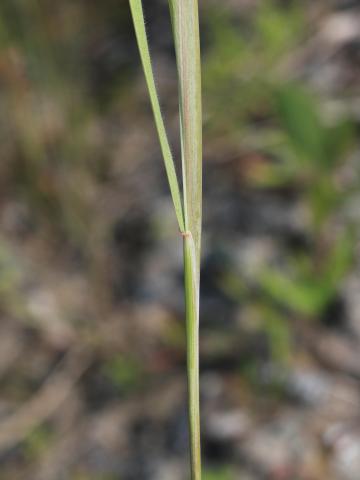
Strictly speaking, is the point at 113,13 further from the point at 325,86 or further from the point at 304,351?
the point at 304,351

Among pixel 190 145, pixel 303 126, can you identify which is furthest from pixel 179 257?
pixel 190 145

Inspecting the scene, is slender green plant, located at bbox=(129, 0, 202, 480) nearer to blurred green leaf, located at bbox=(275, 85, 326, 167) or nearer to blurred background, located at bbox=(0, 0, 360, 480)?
blurred background, located at bbox=(0, 0, 360, 480)

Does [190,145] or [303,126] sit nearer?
[190,145]

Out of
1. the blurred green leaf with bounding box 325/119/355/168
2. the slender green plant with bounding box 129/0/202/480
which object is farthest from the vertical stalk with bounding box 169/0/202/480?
the blurred green leaf with bounding box 325/119/355/168

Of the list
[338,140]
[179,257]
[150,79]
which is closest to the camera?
[150,79]

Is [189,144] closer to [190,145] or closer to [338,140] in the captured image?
[190,145]

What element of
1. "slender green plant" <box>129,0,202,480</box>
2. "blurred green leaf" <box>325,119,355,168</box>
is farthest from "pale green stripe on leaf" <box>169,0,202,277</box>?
"blurred green leaf" <box>325,119,355,168</box>

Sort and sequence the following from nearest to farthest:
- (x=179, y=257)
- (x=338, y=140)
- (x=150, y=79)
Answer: (x=150, y=79)
(x=338, y=140)
(x=179, y=257)

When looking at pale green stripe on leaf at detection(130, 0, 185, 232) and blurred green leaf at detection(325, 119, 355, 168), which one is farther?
blurred green leaf at detection(325, 119, 355, 168)
